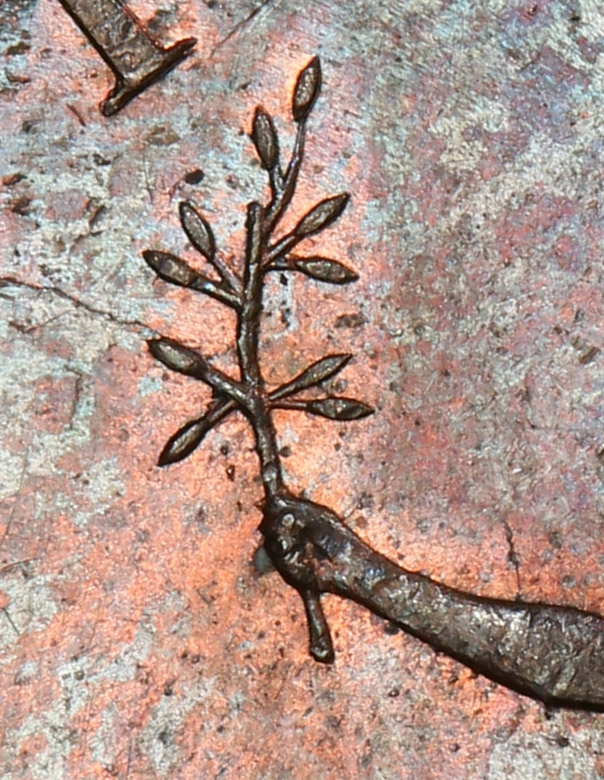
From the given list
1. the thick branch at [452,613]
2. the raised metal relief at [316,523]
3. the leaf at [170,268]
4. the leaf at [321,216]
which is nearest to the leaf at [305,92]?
the raised metal relief at [316,523]

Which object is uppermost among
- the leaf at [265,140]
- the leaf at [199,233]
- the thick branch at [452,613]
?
the leaf at [265,140]

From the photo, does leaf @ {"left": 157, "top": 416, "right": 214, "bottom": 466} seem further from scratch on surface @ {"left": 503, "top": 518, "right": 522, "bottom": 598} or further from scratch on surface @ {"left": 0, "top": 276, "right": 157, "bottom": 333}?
scratch on surface @ {"left": 503, "top": 518, "right": 522, "bottom": 598}

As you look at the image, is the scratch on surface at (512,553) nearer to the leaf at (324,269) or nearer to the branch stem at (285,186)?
the leaf at (324,269)

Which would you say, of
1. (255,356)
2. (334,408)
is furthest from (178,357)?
(334,408)

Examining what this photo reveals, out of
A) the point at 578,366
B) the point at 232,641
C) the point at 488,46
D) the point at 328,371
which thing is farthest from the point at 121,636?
the point at 488,46

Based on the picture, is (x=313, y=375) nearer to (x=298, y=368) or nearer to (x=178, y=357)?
(x=298, y=368)

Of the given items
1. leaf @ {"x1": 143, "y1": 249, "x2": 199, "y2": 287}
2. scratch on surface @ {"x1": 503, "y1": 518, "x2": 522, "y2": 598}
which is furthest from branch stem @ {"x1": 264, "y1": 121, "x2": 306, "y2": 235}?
scratch on surface @ {"x1": 503, "y1": 518, "x2": 522, "y2": 598}

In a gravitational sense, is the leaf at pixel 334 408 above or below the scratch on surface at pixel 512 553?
above

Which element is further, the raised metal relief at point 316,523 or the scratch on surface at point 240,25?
the scratch on surface at point 240,25
